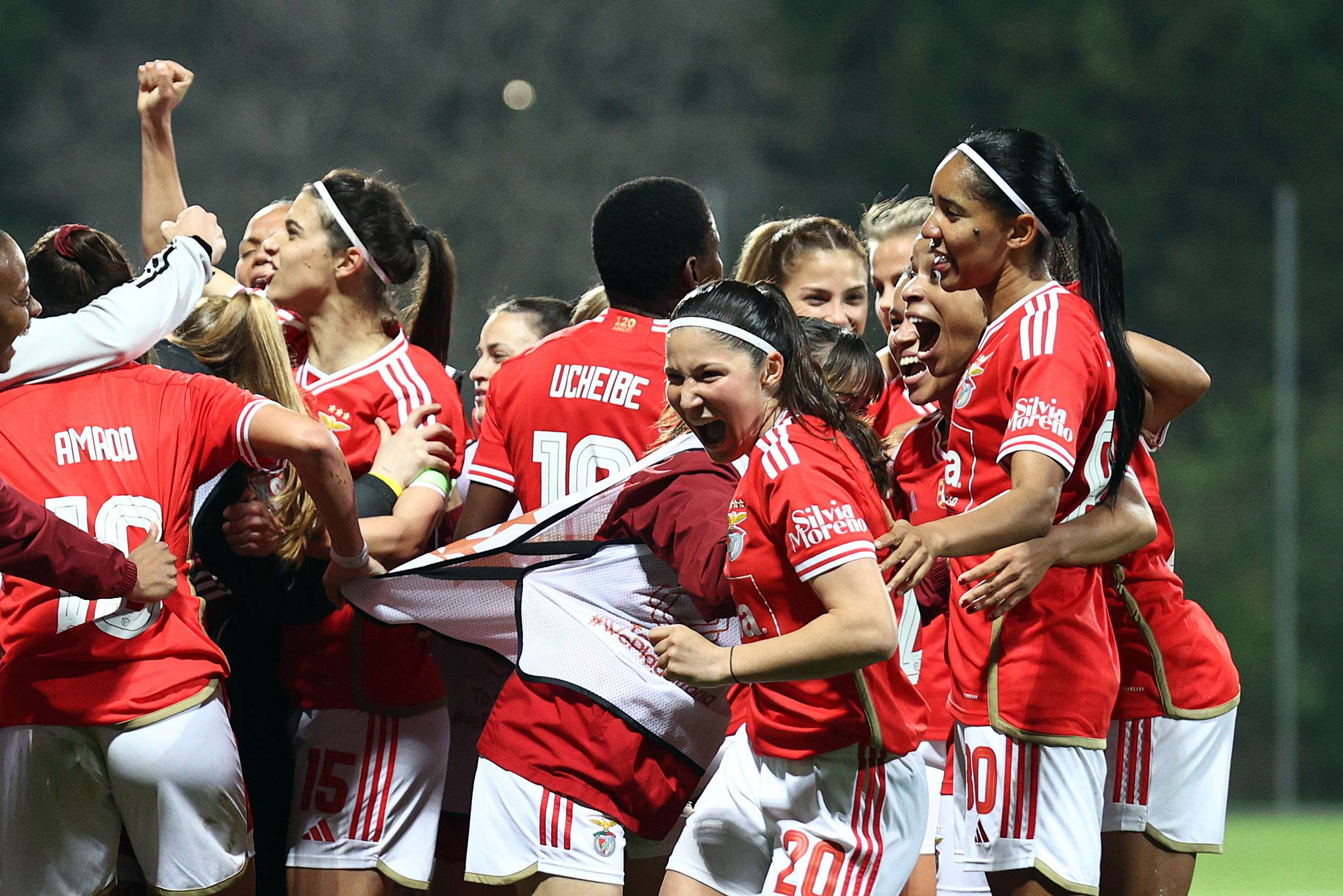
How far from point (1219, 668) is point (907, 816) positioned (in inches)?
36.2

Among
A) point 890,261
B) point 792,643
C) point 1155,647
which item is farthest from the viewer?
point 890,261

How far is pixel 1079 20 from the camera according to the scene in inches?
869

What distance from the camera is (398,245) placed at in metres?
4.05

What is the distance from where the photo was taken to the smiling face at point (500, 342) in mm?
4937

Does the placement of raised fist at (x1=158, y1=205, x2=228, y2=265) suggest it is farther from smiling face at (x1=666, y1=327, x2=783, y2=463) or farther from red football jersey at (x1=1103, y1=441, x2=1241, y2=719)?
red football jersey at (x1=1103, y1=441, x2=1241, y2=719)

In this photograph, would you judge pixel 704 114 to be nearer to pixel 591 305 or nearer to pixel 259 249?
pixel 591 305

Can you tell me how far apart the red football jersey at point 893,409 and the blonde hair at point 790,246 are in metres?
0.44

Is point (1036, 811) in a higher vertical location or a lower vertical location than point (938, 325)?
lower

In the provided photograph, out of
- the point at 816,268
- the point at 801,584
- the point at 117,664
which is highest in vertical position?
the point at 816,268

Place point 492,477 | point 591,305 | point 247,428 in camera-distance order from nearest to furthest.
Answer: point 247,428
point 492,477
point 591,305

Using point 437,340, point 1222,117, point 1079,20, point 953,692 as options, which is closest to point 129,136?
point 1079,20

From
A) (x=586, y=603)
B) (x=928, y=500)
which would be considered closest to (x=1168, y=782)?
(x=928, y=500)

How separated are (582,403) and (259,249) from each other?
1.15 metres

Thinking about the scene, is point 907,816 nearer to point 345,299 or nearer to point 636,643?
point 636,643
